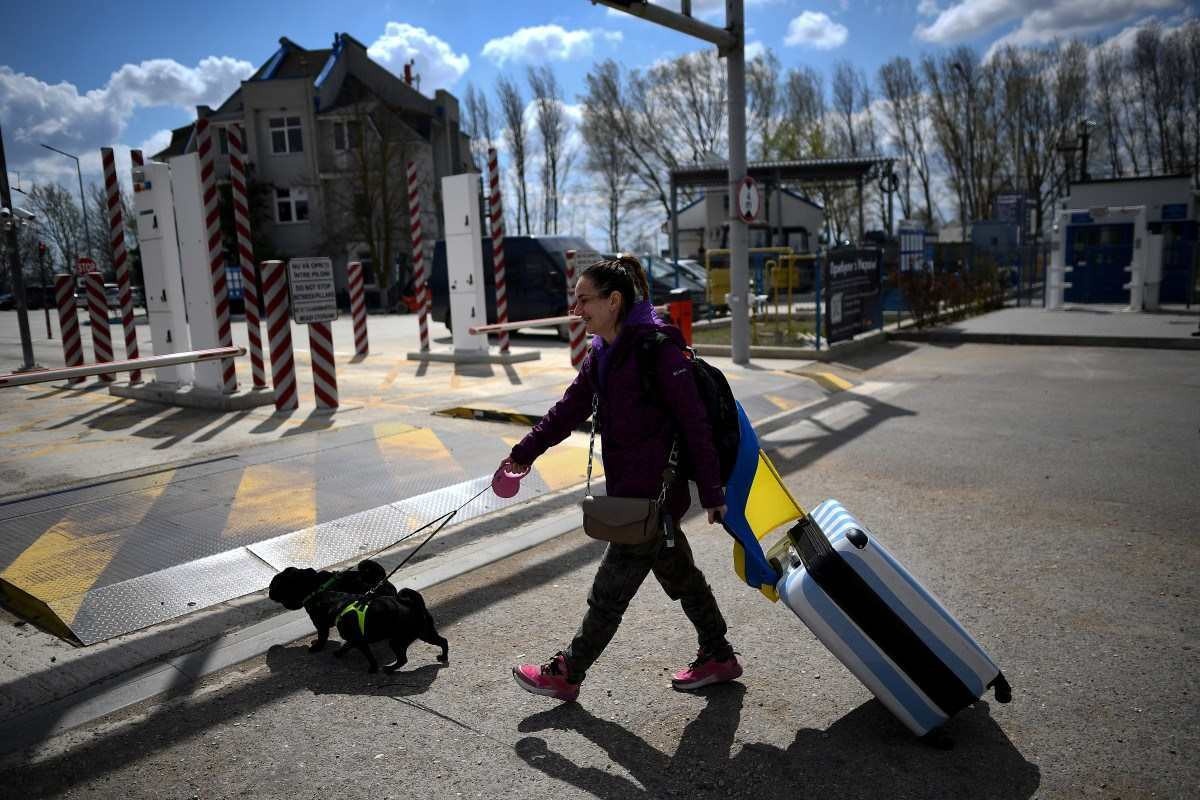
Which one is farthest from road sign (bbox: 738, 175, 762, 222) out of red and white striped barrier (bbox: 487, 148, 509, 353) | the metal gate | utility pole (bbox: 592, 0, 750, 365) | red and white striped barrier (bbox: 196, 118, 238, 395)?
the metal gate

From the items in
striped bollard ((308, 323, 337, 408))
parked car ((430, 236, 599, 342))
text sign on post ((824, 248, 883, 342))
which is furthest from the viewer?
parked car ((430, 236, 599, 342))

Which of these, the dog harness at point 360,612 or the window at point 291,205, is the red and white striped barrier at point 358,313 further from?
the window at point 291,205

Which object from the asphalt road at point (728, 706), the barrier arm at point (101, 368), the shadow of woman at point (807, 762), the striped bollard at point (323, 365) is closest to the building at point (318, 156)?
the striped bollard at point (323, 365)

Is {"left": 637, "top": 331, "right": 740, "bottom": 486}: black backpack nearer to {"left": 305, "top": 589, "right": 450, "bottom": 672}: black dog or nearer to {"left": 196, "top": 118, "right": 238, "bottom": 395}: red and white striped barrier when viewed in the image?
{"left": 305, "top": 589, "right": 450, "bottom": 672}: black dog

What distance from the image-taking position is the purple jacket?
10.0 feet

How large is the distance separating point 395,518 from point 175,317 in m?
6.35

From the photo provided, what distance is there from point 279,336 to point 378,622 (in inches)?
251

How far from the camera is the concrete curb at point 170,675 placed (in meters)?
3.27

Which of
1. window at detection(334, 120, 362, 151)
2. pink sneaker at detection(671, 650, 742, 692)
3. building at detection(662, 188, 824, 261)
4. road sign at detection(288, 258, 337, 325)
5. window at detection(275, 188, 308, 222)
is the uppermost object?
window at detection(334, 120, 362, 151)

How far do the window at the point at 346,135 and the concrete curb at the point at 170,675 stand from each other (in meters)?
39.7

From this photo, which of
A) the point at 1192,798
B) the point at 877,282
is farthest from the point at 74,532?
the point at 877,282

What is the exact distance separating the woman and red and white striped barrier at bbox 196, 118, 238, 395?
7.21 meters

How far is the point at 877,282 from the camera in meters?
15.8

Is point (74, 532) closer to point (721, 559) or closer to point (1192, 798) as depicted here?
A: point (721, 559)
